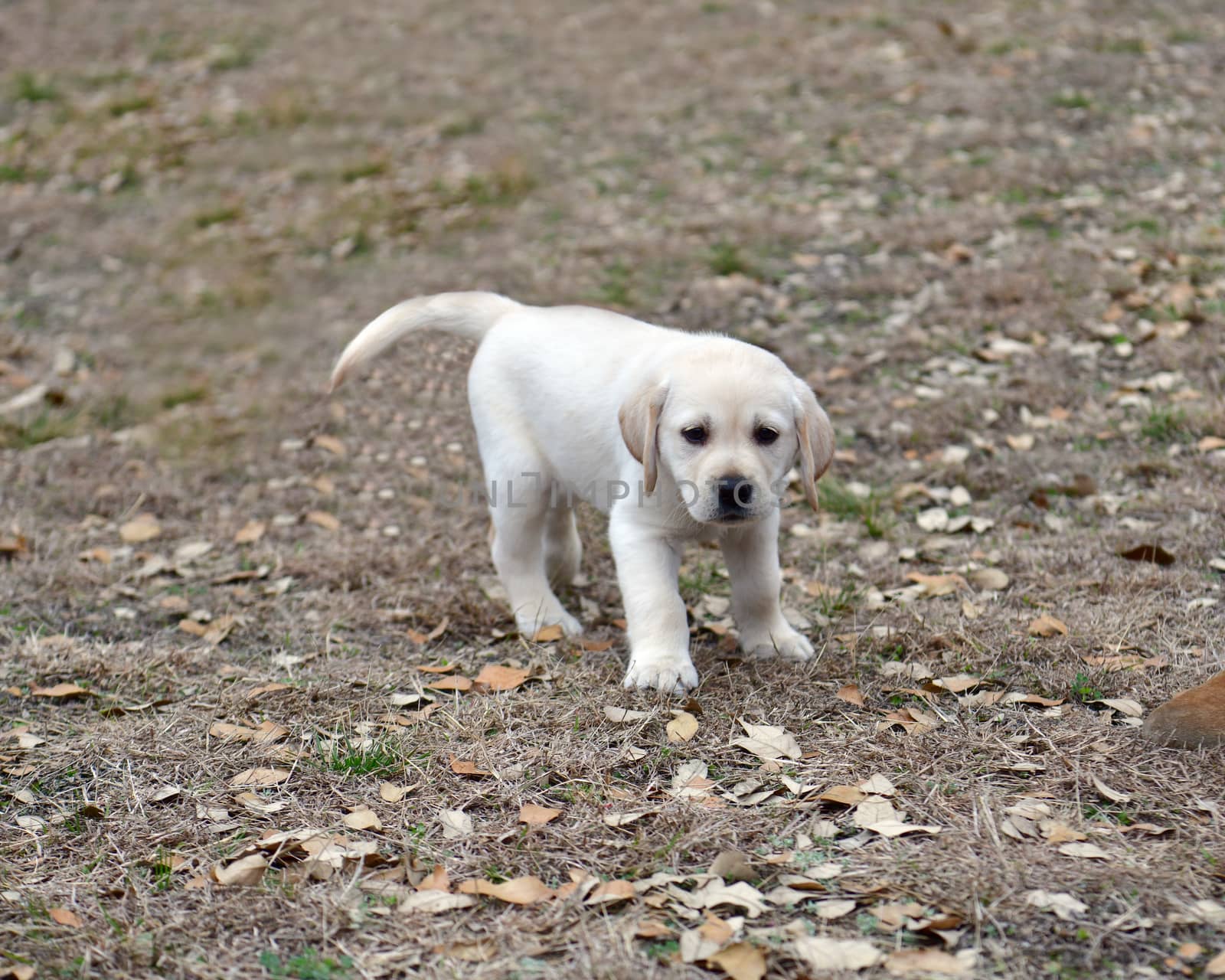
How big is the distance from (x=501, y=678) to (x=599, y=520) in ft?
4.34

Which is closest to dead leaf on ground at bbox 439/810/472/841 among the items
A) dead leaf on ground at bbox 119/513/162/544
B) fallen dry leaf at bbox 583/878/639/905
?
fallen dry leaf at bbox 583/878/639/905

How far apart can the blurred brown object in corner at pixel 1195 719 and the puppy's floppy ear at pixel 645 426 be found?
1.39 metres

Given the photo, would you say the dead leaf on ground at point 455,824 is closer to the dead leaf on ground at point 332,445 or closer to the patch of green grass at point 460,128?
the dead leaf on ground at point 332,445

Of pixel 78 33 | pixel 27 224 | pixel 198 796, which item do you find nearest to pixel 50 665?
pixel 198 796

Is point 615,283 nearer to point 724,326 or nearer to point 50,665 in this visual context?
point 724,326

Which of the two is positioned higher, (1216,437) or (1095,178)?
(1095,178)

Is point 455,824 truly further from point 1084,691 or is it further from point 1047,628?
point 1047,628

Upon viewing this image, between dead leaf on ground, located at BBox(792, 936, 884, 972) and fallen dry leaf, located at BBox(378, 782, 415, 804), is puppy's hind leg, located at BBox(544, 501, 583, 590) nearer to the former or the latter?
fallen dry leaf, located at BBox(378, 782, 415, 804)

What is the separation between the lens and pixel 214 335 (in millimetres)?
6977

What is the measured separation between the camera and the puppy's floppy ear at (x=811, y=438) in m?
3.33

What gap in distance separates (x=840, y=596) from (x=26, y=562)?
3019 millimetres

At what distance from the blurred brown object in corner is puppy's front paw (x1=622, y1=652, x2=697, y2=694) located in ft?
3.83

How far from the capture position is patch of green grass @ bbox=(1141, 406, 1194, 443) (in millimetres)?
4945

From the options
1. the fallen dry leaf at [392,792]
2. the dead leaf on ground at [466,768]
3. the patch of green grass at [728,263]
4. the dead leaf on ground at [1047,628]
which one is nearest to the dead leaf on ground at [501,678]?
the dead leaf on ground at [466,768]
